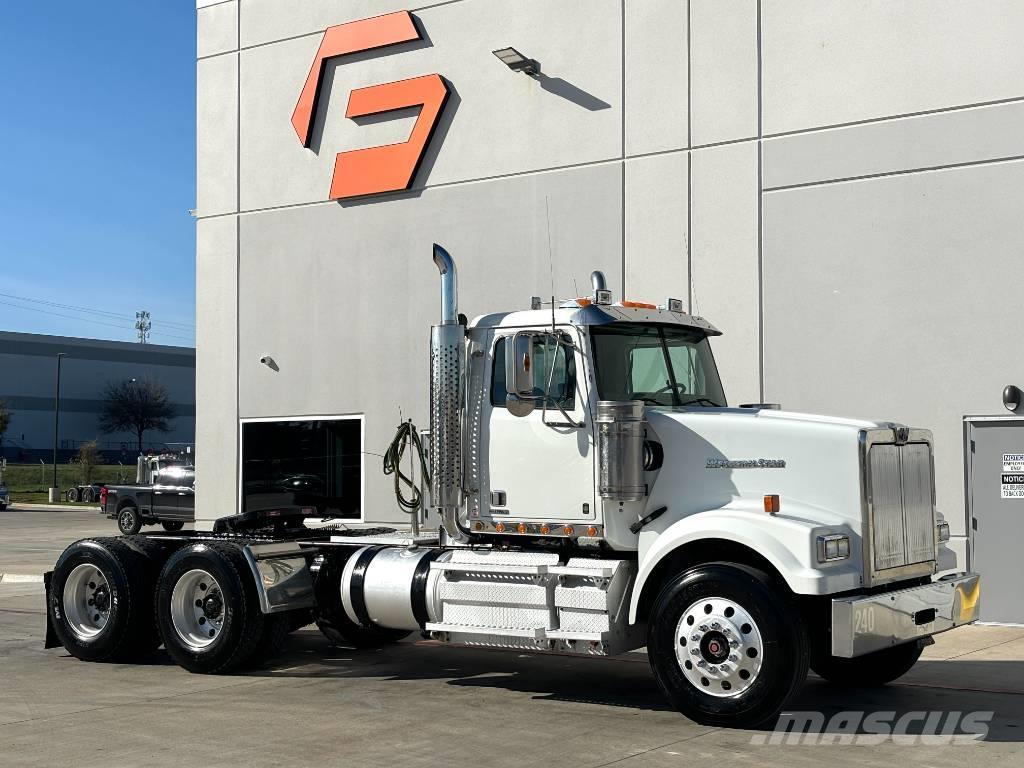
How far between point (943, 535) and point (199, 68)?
50.3 feet

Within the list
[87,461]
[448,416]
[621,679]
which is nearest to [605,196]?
[448,416]

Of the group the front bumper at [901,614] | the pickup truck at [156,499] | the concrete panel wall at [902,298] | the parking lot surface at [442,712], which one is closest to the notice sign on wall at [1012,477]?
the concrete panel wall at [902,298]

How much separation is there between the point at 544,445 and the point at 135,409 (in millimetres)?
89401

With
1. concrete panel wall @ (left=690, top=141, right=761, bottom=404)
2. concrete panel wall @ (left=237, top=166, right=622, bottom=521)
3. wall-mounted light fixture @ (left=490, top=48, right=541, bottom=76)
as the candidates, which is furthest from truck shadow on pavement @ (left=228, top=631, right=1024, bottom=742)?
wall-mounted light fixture @ (left=490, top=48, right=541, bottom=76)

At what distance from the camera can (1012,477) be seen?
13.6 meters

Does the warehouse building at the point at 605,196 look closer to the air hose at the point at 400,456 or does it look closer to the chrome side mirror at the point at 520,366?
the air hose at the point at 400,456

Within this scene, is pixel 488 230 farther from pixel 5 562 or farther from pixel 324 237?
pixel 5 562

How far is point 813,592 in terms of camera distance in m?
7.92

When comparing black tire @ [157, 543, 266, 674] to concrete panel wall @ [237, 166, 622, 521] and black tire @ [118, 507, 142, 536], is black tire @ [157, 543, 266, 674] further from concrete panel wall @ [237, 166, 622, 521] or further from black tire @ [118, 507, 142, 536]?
black tire @ [118, 507, 142, 536]

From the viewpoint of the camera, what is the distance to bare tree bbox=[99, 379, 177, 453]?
9444 centimetres

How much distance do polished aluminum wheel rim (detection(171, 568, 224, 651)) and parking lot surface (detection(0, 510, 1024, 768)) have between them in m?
0.35

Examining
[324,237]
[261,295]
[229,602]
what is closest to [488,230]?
[324,237]

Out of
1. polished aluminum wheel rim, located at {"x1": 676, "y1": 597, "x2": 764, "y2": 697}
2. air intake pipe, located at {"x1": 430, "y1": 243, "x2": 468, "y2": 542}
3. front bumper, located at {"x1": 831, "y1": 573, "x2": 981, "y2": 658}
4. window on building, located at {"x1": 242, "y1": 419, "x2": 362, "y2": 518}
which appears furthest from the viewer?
window on building, located at {"x1": 242, "y1": 419, "x2": 362, "y2": 518}

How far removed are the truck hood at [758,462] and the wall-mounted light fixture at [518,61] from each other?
8.77 meters
